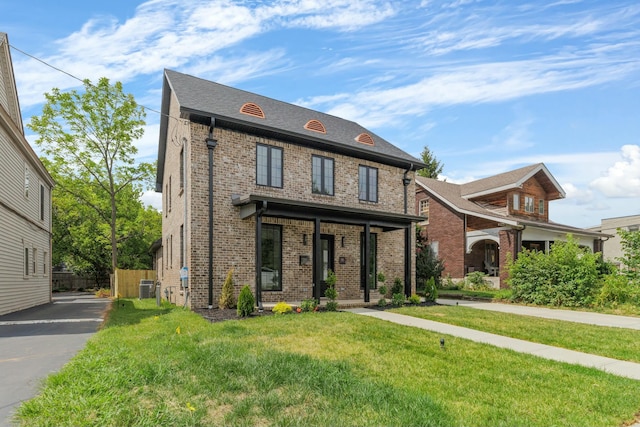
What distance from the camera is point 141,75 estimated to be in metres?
11.6

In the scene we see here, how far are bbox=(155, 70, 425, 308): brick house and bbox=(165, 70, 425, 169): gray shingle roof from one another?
5 centimetres

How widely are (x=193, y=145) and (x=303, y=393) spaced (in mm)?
9105

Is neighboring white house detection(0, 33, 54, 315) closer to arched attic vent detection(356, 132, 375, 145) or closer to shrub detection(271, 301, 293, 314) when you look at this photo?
shrub detection(271, 301, 293, 314)

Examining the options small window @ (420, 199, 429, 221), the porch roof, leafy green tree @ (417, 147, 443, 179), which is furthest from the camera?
leafy green tree @ (417, 147, 443, 179)

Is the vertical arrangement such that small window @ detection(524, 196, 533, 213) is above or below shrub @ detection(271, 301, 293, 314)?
above

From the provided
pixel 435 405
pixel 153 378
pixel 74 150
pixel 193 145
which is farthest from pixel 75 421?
pixel 74 150

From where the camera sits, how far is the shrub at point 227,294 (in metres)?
11.3

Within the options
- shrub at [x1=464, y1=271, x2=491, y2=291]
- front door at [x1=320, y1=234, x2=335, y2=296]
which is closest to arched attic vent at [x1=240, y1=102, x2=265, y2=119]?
front door at [x1=320, y1=234, x2=335, y2=296]

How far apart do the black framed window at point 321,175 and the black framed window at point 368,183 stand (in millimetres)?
1357

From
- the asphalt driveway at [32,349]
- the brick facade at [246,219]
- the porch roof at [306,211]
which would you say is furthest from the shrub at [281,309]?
the asphalt driveway at [32,349]

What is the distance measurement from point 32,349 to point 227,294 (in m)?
5.03

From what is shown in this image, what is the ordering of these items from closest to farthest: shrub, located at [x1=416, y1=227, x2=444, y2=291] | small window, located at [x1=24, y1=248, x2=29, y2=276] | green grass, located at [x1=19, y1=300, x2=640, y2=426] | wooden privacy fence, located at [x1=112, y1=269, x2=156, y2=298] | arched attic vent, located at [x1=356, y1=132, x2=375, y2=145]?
green grass, located at [x1=19, y1=300, x2=640, y2=426] < small window, located at [x1=24, y1=248, x2=29, y2=276] < arched attic vent, located at [x1=356, y1=132, x2=375, y2=145] < shrub, located at [x1=416, y1=227, x2=444, y2=291] < wooden privacy fence, located at [x1=112, y1=269, x2=156, y2=298]

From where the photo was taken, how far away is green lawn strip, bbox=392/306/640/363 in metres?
7.15

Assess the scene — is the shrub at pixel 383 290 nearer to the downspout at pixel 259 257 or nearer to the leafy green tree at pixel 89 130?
the downspout at pixel 259 257
